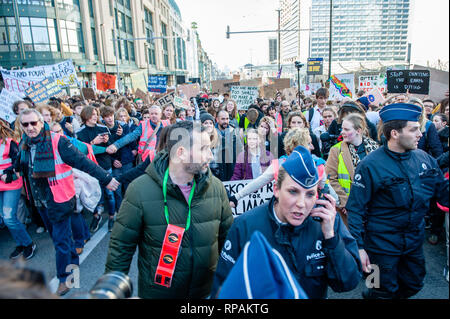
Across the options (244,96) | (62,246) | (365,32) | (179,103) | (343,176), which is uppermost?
(365,32)

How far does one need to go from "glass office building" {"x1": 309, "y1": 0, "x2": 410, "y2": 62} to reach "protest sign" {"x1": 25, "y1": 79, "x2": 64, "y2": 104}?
481ft

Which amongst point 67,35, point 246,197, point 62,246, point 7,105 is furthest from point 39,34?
point 246,197

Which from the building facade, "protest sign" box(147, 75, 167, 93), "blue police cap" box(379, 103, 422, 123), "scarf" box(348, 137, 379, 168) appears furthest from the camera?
the building facade

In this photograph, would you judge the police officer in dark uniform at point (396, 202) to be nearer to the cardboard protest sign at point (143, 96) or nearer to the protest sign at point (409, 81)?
the protest sign at point (409, 81)

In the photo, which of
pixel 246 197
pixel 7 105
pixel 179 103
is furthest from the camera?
pixel 179 103

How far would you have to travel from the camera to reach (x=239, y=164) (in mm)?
4520

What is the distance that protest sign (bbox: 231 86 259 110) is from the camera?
9.25 meters

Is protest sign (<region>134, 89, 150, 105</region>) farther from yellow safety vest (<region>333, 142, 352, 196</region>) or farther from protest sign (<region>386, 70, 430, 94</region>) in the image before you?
yellow safety vest (<region>333, 142, 352, 196</region>)

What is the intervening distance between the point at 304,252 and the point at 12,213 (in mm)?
4487

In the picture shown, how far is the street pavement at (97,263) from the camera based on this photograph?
3470mm

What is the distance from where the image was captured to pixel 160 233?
7.03ft

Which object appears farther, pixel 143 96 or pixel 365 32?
pixel 365 32

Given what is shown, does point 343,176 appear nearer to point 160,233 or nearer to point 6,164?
point 160,233
